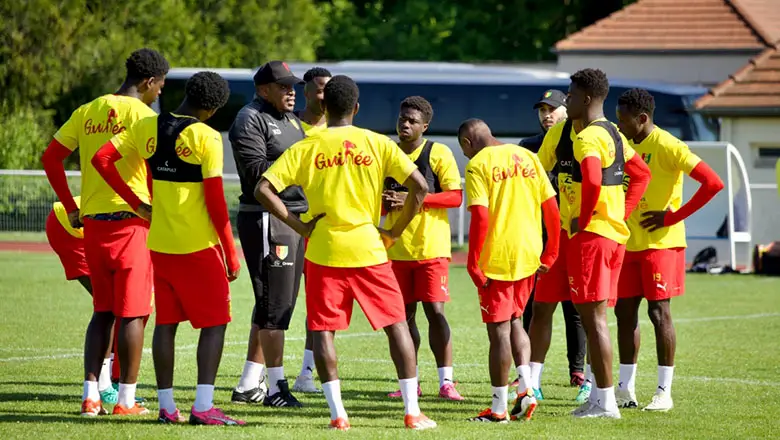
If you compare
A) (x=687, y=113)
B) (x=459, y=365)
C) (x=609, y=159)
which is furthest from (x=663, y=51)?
(x=609, y=159)

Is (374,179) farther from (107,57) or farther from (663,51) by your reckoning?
(663,51)

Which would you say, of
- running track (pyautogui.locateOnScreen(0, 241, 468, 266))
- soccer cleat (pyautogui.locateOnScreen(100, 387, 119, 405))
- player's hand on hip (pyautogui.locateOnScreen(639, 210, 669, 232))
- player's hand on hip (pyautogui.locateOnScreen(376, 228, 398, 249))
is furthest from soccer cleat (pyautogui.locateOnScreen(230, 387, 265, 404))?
running track (pyautogui.locateOnScreen(0, 241, 468, 266))

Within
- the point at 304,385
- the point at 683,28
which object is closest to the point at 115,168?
the point at 304,385

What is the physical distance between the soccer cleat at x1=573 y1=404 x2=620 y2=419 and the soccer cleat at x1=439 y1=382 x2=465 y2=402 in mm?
1176

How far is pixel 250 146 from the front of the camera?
9.45 meters

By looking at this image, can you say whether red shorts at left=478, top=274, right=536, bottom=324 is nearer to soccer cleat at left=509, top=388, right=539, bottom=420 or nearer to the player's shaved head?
soccer cleat at left=509, top=388, right=539, bottom=420

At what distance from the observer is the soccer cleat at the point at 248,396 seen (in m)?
9.68

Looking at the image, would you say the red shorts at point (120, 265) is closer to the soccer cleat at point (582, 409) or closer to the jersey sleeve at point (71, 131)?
the jersey sleeve at point (71, 131)

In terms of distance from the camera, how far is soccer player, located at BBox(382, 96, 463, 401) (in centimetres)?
994

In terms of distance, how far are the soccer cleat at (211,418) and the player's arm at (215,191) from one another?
0.96 metres

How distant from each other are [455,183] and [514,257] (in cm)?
125

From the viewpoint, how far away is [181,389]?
408 inches

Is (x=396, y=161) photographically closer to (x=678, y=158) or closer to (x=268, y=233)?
(x=268, y=233)

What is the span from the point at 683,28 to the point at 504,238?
33931 millimetres
